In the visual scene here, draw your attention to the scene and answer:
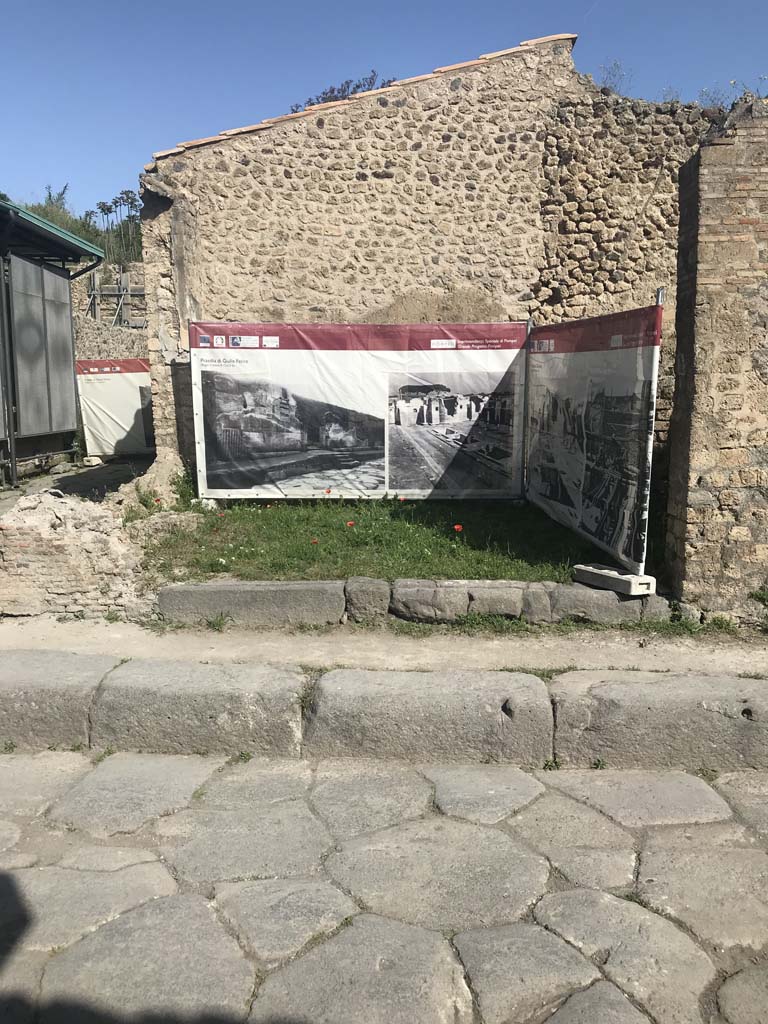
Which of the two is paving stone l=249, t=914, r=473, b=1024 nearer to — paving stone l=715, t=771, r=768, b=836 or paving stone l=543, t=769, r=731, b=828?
paving stone l=543, t=769, r=731, b=828

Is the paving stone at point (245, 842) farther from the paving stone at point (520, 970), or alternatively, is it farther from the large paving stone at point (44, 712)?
the large paving stone at point (44, 712)

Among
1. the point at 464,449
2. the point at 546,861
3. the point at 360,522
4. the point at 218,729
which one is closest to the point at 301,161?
the point at 464,449

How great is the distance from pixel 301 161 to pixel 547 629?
6.76m

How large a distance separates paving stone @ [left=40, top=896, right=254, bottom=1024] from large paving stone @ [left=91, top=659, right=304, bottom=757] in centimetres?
136

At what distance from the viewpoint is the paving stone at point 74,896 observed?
270cm

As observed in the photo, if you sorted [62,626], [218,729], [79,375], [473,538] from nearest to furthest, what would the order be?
1. [218,729]
2. [62,626]
3. [473,538]
4. [79,375]

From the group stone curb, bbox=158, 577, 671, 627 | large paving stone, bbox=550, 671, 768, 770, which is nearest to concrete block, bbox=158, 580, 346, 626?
stone curb, bbox=158, 577, 671, 627

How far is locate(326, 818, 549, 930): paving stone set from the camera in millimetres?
2822

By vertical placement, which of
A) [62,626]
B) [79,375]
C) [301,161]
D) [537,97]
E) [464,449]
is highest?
[537,97]

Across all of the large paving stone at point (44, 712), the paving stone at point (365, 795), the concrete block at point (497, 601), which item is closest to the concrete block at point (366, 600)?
the concrete block at point (497, 601)

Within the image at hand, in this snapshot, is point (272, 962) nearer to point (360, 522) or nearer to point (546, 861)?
point (546, 861)

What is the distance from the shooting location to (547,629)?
17.4ft

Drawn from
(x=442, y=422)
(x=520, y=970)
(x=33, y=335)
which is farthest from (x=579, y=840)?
(x=33, y=335)

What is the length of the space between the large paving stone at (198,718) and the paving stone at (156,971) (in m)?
1.36
